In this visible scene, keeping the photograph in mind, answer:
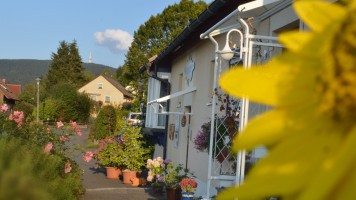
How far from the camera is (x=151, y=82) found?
17906 millimetres

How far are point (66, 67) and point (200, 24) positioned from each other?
66387 mm

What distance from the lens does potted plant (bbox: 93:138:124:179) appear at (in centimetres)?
1464

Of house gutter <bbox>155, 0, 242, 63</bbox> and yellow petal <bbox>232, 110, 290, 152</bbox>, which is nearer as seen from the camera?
yellow petal <bbox>232, 110, 290, 152</bbox>

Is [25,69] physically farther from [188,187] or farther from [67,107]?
[188,187]

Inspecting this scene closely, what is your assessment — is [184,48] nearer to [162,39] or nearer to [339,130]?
[339,130]

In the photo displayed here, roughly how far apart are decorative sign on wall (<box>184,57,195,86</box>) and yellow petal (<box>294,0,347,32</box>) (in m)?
10.6

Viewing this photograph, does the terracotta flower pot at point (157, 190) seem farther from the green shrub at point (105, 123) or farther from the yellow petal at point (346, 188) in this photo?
the green shrub at point (105, 123)

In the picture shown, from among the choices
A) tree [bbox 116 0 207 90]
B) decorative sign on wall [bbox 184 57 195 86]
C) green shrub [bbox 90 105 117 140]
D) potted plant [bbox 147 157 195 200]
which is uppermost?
tree [bbox 116 0 207 90]

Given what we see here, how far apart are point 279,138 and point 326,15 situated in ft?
0.27

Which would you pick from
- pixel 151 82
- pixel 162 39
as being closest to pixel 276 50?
pixel 151 82

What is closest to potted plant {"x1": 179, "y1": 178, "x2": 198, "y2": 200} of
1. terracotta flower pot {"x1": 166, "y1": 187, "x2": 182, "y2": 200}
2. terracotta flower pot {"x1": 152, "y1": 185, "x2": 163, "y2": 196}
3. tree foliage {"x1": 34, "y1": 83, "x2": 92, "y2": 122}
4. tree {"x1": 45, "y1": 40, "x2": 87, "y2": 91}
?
terracotta flower pot {"x1": 166, "y1": 187, "x2": 182, "y2": 200}

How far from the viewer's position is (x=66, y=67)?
72.1 meters

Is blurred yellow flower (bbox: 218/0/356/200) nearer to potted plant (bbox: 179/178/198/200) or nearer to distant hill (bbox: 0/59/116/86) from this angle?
potted plant (bbox: 179/178/198/200)

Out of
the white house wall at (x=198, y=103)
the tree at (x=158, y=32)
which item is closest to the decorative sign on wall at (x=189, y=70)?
the white house wall at (x=198, y=103)
